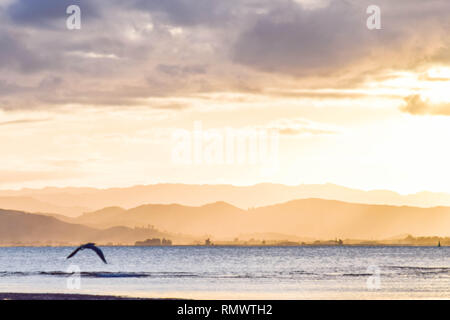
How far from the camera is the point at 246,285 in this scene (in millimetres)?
73500

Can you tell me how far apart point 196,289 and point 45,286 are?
15.2m
